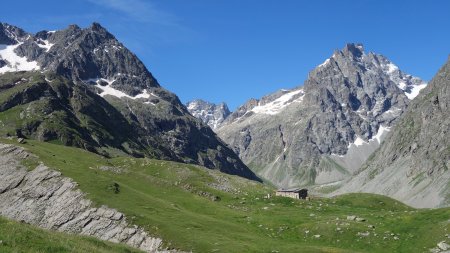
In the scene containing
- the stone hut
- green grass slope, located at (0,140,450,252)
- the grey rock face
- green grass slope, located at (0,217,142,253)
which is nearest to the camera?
green grass slope, located at (0,217,142,253)

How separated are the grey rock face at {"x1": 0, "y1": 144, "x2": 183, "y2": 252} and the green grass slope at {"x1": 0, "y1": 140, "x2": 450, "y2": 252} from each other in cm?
167

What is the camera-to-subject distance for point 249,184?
133250 mm

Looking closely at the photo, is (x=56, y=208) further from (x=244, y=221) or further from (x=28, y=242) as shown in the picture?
(x=28, y=242)

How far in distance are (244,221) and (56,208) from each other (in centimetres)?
3117

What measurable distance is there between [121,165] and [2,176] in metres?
43.2

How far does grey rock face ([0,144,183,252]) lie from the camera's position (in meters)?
67.5

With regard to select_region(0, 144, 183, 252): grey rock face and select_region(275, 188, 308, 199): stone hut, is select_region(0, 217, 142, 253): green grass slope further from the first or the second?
select_region(275, 188, 308, 199): stone hut

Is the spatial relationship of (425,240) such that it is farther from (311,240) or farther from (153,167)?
(153,167)

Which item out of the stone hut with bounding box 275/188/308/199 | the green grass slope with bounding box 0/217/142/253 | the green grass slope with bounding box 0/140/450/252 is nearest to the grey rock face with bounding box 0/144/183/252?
the green grass slope with bounding box 0/140/450/252

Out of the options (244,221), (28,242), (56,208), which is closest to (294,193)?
(244,221)

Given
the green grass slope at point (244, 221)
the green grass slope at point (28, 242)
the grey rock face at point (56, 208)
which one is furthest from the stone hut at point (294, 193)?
the green grass slope at point (28, 242)

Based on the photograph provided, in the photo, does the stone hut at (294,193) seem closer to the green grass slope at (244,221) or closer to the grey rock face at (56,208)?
the green grass slope at (244,221)

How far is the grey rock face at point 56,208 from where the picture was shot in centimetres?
6748

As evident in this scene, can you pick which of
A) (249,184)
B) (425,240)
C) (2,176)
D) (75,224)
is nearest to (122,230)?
(75,224)
